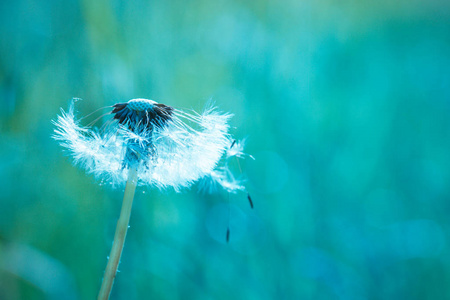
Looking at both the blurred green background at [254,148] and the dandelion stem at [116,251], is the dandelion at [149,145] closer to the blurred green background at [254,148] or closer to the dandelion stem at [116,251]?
the dandelion stem at [116,251]

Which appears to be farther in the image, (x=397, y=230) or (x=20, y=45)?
(x=397, y=230)

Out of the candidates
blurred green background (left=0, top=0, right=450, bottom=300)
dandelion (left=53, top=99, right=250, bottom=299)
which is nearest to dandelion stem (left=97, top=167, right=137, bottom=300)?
dandelion (left=53, top=99, right=250, bottom=299)

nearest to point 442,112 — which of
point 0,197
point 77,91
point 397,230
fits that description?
point 397,230

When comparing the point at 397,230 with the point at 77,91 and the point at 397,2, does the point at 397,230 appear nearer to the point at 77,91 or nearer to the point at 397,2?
the point at 397,2

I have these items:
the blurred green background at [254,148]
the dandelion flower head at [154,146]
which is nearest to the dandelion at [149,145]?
the dandelion flower head at [154,146]

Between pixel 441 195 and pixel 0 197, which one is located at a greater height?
pixel 441 195
